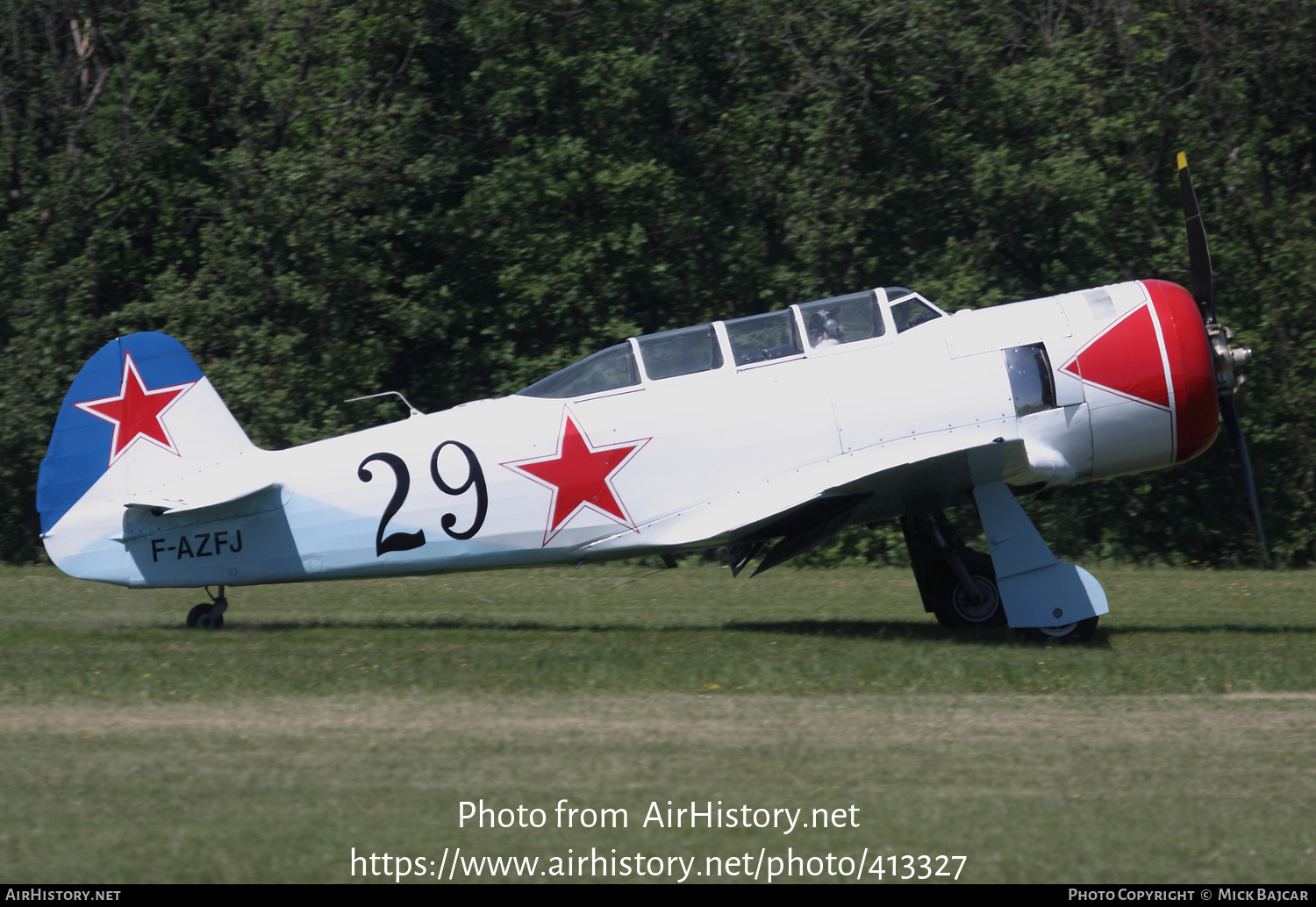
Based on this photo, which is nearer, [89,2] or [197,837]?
[197,837]

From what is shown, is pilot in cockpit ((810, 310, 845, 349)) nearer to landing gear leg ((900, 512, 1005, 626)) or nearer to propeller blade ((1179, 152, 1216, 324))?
landing gear leg ((900, 512, 1005, 626))

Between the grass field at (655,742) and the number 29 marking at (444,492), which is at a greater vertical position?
the number 29 marking at (444,492)

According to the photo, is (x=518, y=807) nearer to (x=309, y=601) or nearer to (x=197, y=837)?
(x=197, y=837)

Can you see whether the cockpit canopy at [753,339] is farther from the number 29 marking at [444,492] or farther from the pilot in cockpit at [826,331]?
the number 29 marking at [444,492]

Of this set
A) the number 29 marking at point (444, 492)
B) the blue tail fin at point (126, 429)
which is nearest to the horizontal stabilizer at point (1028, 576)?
the number 29 marking at point (444, 492)

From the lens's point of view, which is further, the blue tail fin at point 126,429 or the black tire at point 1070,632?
the blue tail fin at point 126,429

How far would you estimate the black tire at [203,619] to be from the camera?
387 inches

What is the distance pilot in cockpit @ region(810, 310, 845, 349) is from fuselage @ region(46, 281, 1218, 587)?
1cm

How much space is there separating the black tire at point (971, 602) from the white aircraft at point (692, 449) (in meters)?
0.74

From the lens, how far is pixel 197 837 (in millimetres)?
4945

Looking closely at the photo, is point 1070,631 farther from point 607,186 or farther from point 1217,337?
point 607,186

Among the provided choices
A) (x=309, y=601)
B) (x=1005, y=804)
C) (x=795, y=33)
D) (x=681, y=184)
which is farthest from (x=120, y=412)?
(x=795, y=33)

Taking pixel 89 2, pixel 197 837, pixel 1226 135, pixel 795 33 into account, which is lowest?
pixel 197 837

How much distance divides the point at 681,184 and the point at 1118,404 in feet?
36.1
